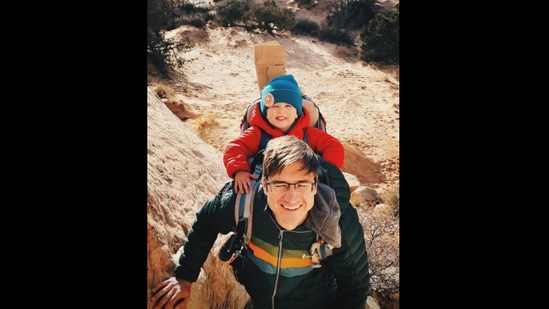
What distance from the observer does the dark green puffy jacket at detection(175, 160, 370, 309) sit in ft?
14.2

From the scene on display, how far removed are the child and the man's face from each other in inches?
9.9

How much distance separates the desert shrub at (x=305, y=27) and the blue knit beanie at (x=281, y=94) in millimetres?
2295

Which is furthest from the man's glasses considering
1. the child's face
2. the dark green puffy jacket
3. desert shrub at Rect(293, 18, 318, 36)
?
desert shrub at Rect(293, 18, 318, 36)

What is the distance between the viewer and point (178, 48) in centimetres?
641

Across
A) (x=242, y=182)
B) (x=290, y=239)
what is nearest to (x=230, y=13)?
(x=242, y=182)

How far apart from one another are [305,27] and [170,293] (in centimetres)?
349

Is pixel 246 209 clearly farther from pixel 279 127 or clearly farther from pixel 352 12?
pixel 352 12

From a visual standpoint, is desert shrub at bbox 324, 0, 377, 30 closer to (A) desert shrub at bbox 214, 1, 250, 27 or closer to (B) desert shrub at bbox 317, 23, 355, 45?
(B) desert shrub at bbox 317, 23, 355, 45

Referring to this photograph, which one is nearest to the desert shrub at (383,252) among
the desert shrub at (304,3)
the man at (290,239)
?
the man at (290,239)

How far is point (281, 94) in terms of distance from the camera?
176 inches

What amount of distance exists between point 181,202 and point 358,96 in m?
2.21

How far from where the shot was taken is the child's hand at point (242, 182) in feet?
14.2

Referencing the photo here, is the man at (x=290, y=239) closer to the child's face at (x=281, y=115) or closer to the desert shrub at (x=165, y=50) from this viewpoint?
the child's face at (x=281, y=115)
